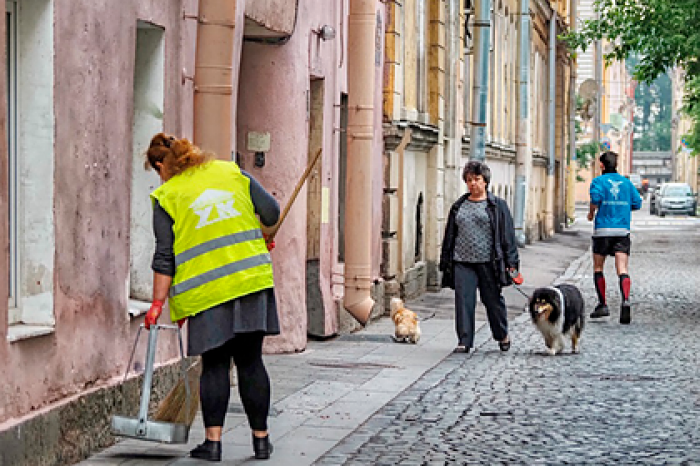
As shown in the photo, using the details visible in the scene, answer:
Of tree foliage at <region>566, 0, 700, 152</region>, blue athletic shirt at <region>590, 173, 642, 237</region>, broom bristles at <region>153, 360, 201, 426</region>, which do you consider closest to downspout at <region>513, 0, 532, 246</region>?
tree foliage at <region>566, 0, 700, 152</region>

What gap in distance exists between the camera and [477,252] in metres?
14.3

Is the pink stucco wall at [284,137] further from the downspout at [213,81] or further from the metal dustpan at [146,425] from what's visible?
the metal dustpan at [146,425]

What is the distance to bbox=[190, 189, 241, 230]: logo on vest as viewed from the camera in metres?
7.97

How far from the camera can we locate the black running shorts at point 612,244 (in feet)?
58.7

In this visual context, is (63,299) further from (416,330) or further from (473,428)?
(416,330)

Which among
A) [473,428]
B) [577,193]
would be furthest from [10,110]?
[577,193]

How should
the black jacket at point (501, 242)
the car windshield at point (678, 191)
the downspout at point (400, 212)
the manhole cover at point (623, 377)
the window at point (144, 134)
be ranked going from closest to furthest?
1. the window at point (144, 134)
2. the manhole cover at point (623, 377)
3. the black jacket at point (501, 242)
4. the downspout at point (400, 212)
5. the car windshield at point (678, 191)

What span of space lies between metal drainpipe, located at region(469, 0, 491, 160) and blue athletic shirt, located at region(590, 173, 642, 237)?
5.24 m

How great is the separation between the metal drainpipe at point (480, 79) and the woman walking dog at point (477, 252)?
337 inches

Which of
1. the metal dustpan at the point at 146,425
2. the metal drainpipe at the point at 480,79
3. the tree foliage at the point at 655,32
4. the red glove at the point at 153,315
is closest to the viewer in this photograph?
the red glove at the point at 153,315

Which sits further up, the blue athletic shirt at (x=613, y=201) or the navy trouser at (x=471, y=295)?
the blue athletic shirt at (x=613, y=201)

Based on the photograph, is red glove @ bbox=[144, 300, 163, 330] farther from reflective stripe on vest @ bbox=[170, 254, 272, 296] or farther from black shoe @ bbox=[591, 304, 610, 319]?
black shoe @ bbox=[591, 304, 610, 319]

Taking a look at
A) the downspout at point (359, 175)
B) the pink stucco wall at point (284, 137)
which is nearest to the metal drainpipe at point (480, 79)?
the downspout at point (359, 175)

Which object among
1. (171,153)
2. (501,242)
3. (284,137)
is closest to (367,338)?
(501,242)
